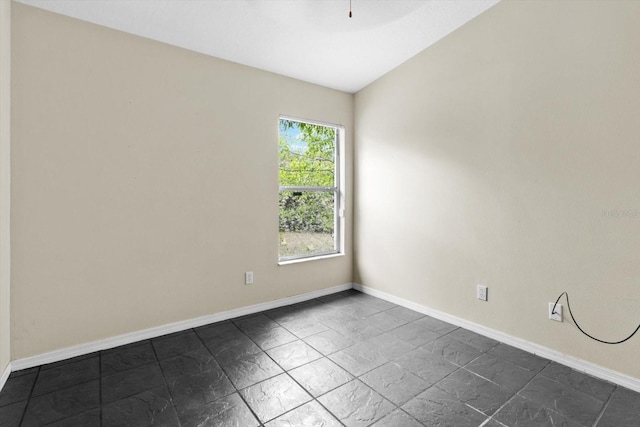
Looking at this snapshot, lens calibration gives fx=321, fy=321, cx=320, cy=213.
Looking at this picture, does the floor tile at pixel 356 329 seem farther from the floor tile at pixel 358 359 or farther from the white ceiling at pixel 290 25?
the white ceiling at pixel 290 25

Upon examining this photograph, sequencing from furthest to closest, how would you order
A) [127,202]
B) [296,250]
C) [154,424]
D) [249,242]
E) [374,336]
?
[296,250] → [249,242] → [374,336] → [127,202] → [154,424]

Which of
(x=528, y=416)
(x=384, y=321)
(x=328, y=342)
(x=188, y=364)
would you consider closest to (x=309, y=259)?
(x=384, y=321)

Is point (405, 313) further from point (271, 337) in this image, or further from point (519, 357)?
point (271, 337)

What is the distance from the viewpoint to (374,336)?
263 cm

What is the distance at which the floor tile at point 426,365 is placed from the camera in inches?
81.0

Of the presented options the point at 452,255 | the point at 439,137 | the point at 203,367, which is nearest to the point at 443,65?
the point at 439,137

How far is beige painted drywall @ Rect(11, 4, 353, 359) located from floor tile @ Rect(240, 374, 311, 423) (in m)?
1.17

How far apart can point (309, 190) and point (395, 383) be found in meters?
2.16

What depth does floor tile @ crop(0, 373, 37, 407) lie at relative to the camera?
1.80m

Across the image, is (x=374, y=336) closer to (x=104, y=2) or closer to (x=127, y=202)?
(x=127, y=202)

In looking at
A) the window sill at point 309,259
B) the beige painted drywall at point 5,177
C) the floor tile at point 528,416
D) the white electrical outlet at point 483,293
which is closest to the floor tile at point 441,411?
the floor tile at point 528,416

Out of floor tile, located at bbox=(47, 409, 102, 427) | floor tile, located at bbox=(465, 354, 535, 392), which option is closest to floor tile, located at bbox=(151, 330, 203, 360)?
floor tile, located at bbox=(47, 409, 102, 427)

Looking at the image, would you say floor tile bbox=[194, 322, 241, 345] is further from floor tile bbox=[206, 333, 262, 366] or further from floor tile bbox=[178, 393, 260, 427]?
floor tile bbox=[178, 393, 260, 427]

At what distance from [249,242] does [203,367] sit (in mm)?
1215
